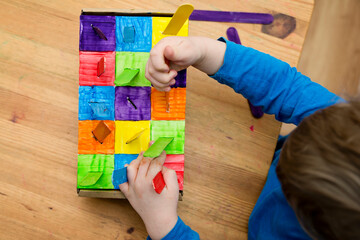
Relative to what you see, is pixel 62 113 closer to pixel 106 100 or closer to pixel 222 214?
pixel 106 100

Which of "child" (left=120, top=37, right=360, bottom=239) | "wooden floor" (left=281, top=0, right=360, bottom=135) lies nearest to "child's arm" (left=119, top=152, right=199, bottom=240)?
"child" (left=120, top=37, right=360, bottom=239)

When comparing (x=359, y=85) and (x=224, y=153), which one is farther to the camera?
(x=359, y=85)

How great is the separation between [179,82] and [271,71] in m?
0.20

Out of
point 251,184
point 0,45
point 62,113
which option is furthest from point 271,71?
point 0,45

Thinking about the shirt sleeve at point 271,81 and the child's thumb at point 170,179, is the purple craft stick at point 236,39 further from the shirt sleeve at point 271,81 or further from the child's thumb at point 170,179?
the child's thumb at point 170,179

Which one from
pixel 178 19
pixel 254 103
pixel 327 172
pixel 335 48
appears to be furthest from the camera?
pixel 335 48

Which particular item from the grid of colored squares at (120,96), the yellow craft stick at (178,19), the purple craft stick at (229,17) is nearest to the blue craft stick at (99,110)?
the grid of colored squares at (120,96)

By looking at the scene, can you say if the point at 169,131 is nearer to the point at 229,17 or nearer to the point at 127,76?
the point at 127,76

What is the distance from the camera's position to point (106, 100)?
1.99ft

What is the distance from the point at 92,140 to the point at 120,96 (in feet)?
0.37

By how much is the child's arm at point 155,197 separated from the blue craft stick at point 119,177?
10 mm

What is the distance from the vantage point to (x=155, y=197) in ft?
1.99

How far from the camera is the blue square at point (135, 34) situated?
23.8 inches

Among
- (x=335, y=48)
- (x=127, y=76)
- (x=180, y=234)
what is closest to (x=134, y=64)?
(x=127, y=76)
